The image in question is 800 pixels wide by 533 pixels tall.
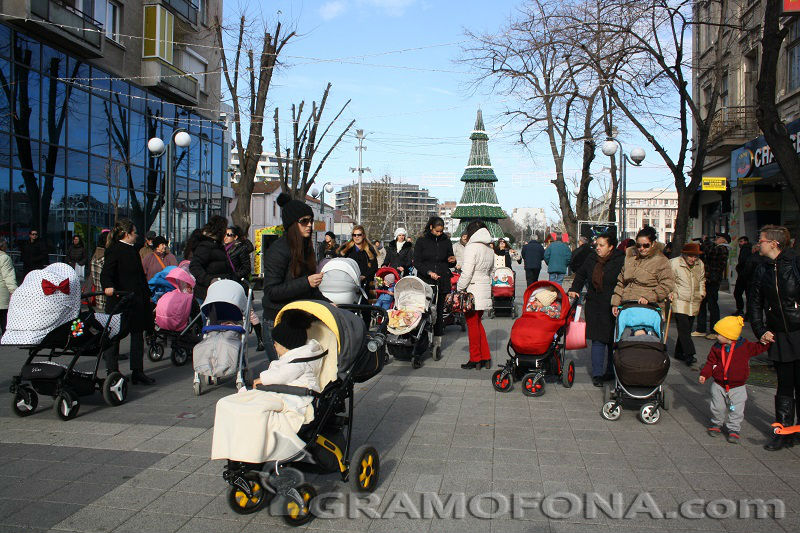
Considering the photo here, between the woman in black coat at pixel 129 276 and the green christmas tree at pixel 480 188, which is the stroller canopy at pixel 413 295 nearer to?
the woman in black coat at pixel 129 276

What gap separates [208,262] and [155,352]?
6.93 ft

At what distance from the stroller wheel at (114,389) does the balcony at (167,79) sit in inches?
735

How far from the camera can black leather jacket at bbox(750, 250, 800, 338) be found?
18.8 feet

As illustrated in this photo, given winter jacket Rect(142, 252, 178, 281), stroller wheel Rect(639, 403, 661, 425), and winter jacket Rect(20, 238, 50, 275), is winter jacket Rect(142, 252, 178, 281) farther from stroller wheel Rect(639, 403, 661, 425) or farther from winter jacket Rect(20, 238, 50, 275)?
stroller wheel Rect(639, 403, 661, 425)

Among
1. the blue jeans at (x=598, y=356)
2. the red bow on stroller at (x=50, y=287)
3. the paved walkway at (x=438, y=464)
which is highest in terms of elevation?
the red bow on stroller at (x=50, y=287)

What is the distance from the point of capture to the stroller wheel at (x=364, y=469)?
4.45 metres

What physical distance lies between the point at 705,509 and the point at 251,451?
2.99m

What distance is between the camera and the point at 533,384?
7.90 metres

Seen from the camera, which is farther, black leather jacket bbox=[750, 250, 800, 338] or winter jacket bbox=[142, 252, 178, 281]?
winter jacket bbox=[142, 252, 178, 281]

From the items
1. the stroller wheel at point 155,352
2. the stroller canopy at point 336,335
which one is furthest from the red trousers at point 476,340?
the stroller canopy at point 336,335

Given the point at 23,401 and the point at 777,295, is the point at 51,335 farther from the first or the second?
the point at 777,295

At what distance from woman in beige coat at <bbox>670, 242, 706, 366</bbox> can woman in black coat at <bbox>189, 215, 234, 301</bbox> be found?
6585 mm

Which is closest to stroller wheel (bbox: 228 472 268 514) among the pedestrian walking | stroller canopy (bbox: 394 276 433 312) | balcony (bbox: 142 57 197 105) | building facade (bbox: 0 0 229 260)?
stroller canopy (bbox: 394 276 433 312)

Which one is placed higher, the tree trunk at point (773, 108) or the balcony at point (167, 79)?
the balcony at point (167, 79)
